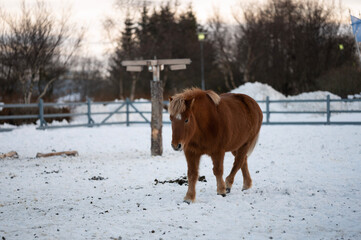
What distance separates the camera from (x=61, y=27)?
2281 cm

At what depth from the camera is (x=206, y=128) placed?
5.54 metres

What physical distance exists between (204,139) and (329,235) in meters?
2.05

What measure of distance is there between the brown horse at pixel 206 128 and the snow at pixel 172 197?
1.56 feet

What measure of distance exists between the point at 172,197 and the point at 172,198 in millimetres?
66

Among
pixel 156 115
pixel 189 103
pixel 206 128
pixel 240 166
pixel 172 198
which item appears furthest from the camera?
pixel 156 115

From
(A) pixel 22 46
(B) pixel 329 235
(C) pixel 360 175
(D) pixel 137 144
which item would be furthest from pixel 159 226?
(A) pixel 22 46

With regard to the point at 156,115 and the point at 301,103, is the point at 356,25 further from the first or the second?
the point at 301,103

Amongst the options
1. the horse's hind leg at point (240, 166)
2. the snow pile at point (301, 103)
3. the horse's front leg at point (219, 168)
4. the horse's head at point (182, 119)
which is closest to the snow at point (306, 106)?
the snow pile at point (301, 103)

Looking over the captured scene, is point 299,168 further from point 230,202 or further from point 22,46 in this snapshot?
point 22,46

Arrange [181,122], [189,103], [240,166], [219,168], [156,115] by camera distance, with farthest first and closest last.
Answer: [156,115] → [240,166] → [219,168] → [189,103] → [181,122]

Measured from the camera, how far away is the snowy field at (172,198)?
4422 mm

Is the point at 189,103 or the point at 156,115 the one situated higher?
the point at 189,103

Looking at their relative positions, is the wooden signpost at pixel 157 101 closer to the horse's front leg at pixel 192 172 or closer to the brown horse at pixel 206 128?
the brown horse at pixel 206 128

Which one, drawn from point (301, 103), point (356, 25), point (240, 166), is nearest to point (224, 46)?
point (301, 103)
